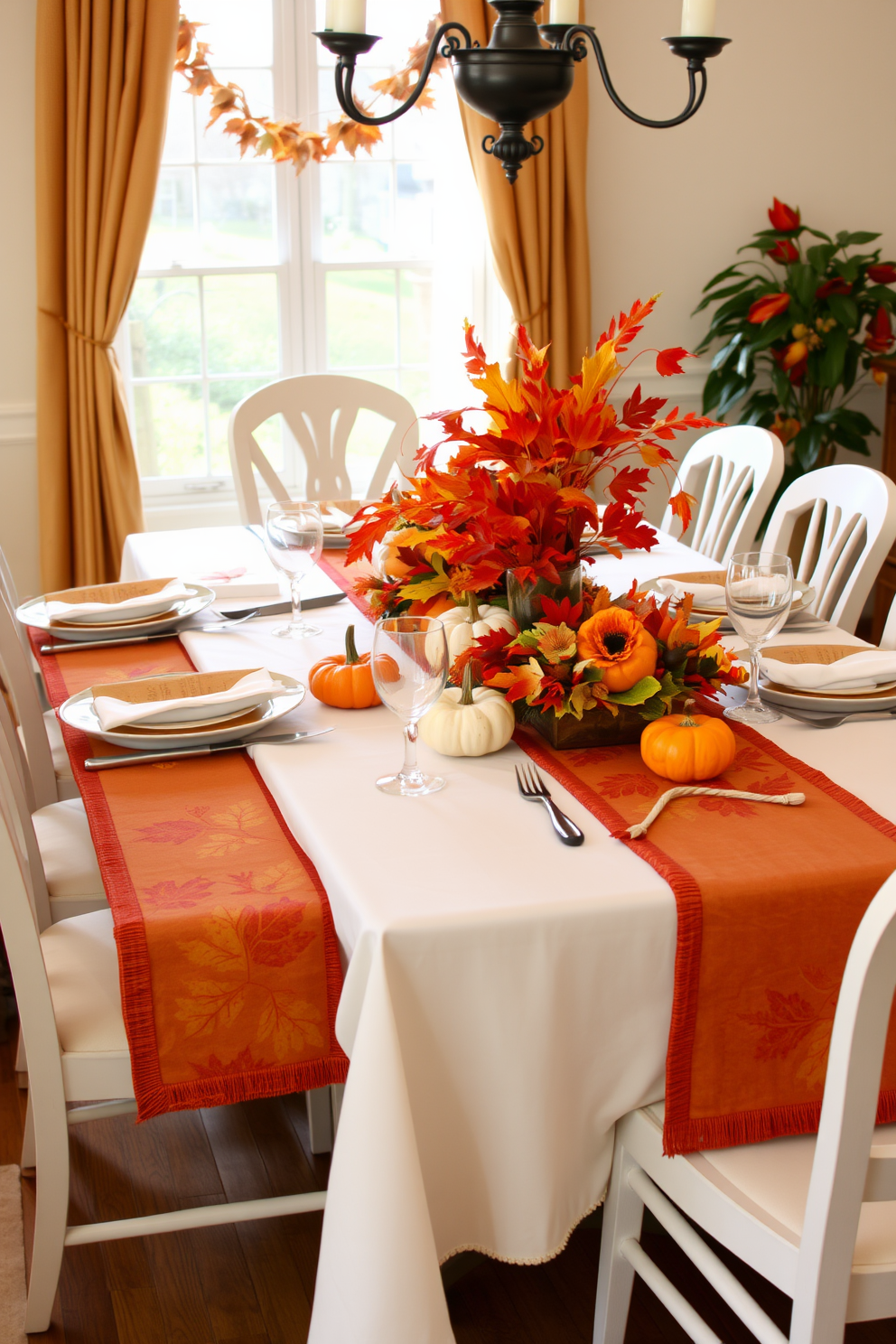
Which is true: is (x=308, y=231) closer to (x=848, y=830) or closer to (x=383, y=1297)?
(x=848, y=830)

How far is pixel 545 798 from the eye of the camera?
142 cm

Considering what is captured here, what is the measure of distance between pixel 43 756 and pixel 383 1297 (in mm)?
1236

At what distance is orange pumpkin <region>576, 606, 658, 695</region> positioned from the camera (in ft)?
4.96

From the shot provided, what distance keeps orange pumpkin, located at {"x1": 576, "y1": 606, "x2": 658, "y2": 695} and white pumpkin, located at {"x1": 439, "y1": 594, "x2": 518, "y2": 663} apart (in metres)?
0.14

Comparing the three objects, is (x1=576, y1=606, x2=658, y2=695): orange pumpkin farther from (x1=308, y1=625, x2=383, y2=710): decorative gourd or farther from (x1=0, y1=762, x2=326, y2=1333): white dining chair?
(x1=0, y1=762, x2=326, y2=1333): white dining chair

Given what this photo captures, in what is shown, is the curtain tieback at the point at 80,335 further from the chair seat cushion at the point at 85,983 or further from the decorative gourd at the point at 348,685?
the chair seat cushion at the point at 85,983

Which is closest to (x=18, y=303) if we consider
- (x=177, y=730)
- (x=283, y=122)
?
(x=283, y=122)

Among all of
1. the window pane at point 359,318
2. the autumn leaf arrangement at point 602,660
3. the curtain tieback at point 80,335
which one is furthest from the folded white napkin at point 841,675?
the window pane at point 359,318

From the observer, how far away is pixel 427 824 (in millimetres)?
1378

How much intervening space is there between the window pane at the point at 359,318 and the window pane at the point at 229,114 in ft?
1.56

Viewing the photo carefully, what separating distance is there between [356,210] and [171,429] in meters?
0.89

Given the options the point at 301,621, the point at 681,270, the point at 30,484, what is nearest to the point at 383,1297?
the point at 301,621

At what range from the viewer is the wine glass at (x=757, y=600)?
1.63m

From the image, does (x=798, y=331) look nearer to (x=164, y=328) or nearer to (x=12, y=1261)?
(x=164, y=328)
